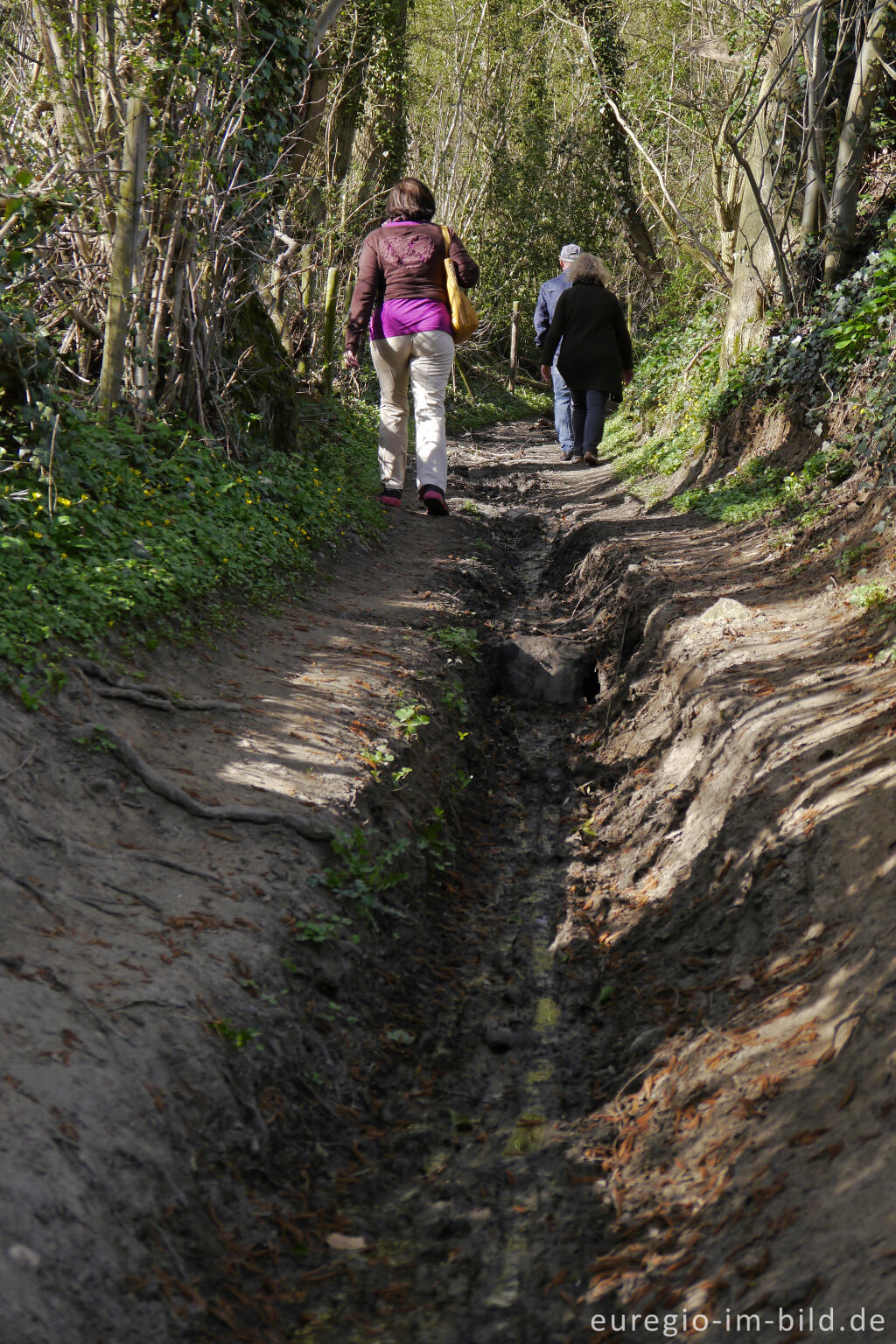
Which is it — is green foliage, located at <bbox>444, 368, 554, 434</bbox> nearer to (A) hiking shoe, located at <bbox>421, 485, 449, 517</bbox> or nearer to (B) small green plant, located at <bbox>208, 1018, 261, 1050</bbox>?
(A) hiking shoe, located at <bbox>421, 485, 449, 517</bbox>

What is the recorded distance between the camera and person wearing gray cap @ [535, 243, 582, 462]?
494 inches

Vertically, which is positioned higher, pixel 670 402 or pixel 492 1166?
pixel 670 402

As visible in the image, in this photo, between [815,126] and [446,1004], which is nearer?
[446,1004]

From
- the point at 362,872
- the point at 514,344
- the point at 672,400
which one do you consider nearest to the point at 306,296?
the point at 672,400

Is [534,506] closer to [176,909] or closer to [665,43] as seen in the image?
[176,909]

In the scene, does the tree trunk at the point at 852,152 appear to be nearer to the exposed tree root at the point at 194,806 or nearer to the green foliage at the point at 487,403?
the exposed tree root at the point at 194,806

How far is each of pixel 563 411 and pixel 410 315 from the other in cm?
615

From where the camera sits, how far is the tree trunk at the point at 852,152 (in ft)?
26.4

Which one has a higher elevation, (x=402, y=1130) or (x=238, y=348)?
(x=238, y=348)

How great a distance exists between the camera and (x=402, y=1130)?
3.34m

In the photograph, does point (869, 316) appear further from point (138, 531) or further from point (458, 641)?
point (138, 531)

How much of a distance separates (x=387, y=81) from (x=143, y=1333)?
15465 mm

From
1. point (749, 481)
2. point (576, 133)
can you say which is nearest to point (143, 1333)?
point (749, 481)

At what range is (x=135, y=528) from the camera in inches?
225
